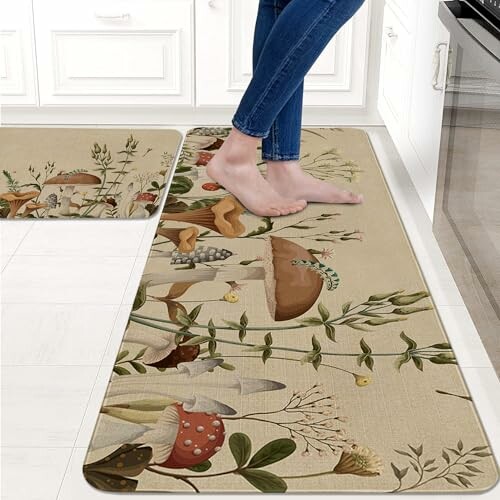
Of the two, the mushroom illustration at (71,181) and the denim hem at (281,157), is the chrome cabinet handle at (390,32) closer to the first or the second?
the denim hem at (281,157)

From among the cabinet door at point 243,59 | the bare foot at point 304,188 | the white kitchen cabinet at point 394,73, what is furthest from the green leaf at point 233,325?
the cabinet door at point 243,59

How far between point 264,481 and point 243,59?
6.33 feet

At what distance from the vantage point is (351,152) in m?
2.82

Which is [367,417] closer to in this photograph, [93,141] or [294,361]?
[294,361]

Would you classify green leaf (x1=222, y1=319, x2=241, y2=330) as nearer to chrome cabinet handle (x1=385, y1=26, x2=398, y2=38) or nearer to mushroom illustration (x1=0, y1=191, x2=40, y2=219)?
mushroom illustration (x1=0, y1=191, x2=40, y2=219)

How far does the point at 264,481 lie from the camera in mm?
1363

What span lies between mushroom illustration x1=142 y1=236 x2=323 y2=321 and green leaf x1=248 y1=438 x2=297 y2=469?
418mm

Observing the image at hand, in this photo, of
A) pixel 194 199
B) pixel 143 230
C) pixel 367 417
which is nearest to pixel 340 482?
pixel 367 417

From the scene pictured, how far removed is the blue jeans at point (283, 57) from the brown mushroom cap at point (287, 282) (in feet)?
0.99

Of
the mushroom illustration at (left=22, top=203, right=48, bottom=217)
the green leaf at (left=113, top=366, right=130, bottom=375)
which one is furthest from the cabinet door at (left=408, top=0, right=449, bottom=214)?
the mushroom illustration at (left=22, top=203, right=48, bottom=217)

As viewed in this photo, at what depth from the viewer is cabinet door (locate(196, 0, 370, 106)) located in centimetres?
301

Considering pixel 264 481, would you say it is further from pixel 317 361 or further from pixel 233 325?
pixel 233 325

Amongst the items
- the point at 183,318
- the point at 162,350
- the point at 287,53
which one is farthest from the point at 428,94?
the point at 162,350

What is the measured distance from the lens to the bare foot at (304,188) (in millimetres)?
2408
